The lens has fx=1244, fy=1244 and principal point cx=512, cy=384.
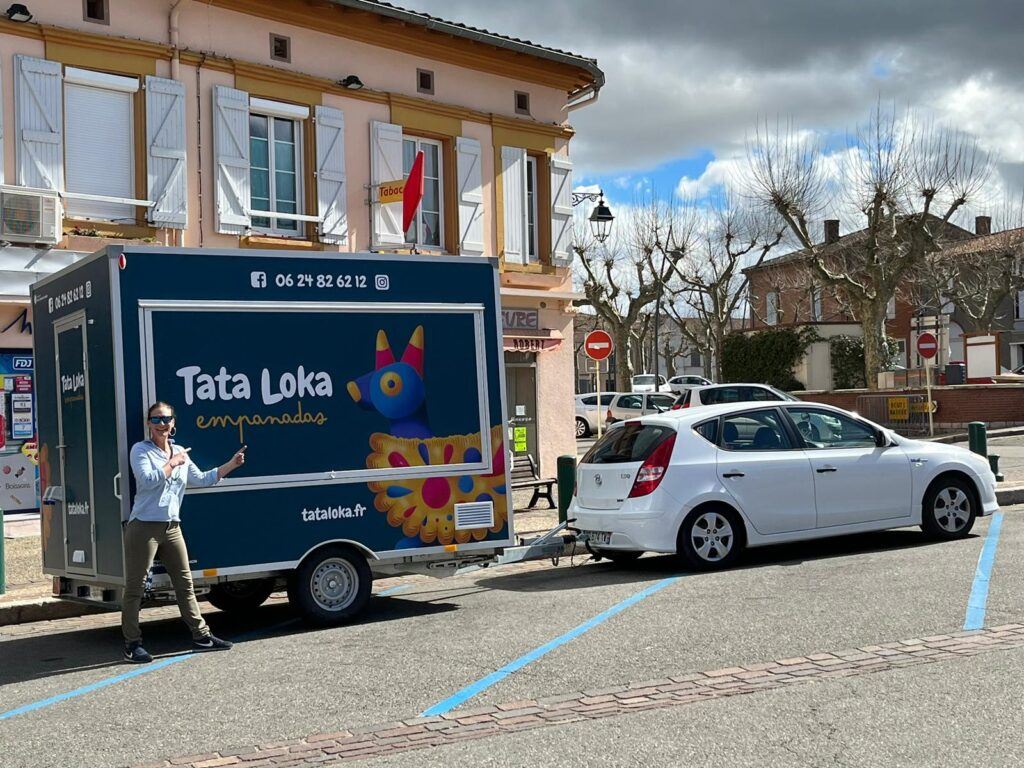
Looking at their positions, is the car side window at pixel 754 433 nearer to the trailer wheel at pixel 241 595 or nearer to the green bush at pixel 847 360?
the trailer wheel at pixel 241 595

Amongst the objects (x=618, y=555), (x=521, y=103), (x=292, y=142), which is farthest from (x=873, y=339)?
(x=618, y=555)

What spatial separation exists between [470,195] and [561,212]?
226 cm

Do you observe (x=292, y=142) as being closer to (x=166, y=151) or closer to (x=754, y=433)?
(x=166, y=151)

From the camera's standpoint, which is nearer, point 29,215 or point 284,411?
point 284,411

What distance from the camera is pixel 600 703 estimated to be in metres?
6.40

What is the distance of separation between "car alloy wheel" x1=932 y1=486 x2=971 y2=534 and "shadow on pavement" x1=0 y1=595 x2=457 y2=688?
5.17m

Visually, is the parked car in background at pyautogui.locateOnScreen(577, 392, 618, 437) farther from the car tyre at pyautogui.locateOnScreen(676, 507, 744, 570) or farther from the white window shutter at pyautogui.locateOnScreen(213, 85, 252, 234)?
the car tyre at pyautogui.locateOnScreen(676, 507, 744, 570)

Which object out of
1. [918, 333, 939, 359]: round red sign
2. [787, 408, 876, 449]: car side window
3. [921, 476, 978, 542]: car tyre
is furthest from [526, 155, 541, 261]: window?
[921, 476, 978, 542]: car tyre

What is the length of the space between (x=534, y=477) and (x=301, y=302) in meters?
9.87

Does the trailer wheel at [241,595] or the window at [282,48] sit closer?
the trailer wheel at [241,595]

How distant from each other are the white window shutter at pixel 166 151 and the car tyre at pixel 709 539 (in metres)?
9.12

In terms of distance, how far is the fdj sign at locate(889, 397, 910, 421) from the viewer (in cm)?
3369

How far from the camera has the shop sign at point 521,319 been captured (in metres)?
21.0

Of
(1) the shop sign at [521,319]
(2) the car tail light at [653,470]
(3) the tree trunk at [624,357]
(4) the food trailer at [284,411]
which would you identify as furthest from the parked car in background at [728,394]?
(3) the tree trunk at [624,357]
